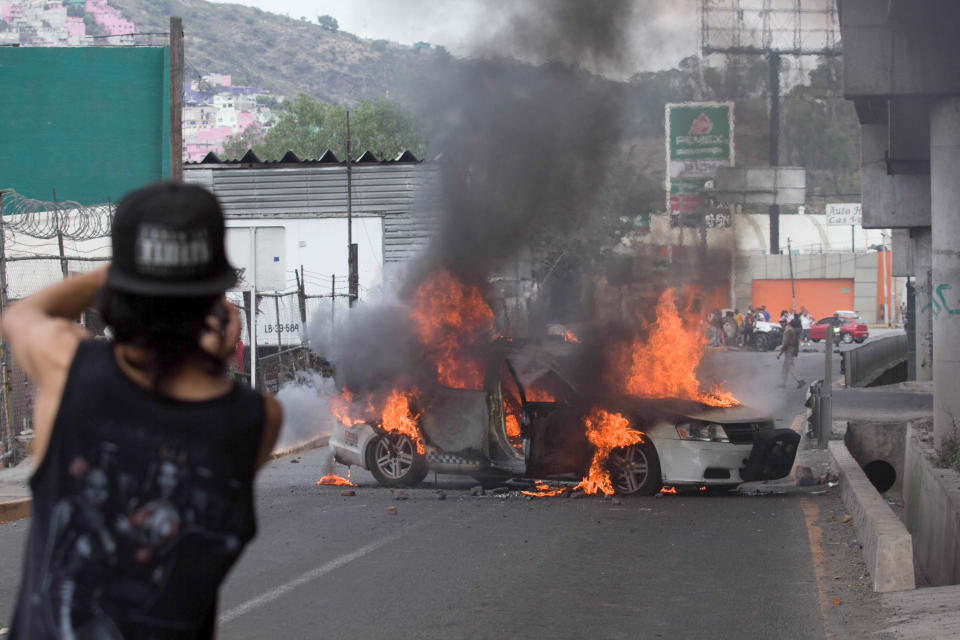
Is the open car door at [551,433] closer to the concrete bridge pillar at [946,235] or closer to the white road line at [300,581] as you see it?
the white road line at [300,581]

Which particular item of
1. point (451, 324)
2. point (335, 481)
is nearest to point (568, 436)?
point (451, 324)

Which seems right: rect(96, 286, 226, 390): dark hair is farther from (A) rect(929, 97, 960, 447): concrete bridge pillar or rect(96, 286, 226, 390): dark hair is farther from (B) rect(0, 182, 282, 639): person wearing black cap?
(A) rect(929, 97, 960, 447): concrete bridge pillar

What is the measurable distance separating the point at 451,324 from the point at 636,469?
2.81 meters

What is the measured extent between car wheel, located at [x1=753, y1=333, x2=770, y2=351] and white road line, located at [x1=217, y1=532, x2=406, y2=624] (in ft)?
125

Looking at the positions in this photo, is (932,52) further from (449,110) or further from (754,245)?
(754,245)

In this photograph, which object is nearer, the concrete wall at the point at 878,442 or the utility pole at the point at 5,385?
the utility pole at the point at 5,385

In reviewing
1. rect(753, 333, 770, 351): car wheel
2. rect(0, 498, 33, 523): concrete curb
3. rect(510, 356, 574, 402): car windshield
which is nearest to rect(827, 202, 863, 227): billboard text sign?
rect(753, 333, 770, 351): car wheel

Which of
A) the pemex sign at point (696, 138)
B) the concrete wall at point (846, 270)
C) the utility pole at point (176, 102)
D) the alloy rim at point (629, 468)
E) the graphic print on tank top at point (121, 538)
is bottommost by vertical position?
the alloy rim at point (629, 468)

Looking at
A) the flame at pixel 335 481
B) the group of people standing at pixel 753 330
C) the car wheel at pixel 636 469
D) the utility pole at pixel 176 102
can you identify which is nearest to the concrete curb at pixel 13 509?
the flame at pixel 335 481

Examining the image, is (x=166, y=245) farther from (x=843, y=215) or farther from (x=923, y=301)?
(x=843, y=215)

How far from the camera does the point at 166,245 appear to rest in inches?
78.0

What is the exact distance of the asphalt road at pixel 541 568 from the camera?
21.0 feet

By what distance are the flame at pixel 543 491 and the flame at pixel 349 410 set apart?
6.18 ft

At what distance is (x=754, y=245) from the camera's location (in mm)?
78500
